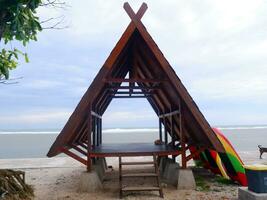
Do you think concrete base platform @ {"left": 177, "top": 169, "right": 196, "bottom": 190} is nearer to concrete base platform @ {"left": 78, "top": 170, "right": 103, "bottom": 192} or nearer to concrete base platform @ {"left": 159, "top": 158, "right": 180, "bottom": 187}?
concrete base platform @ {"left": 159, "top": 158, "right": 180, "bottom": 187}

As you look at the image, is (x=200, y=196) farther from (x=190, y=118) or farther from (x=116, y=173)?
(x=116, y=173)

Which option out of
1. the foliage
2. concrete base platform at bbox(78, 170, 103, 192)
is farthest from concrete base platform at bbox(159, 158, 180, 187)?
the foliage

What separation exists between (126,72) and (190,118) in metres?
4.34

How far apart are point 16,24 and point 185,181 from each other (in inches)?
252

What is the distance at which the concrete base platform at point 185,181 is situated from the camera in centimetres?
884

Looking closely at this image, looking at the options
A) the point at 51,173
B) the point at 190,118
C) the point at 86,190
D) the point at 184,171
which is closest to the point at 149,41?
the point at 190,118

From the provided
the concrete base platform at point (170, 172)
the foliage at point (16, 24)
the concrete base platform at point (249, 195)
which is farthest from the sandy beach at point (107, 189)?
the foliage at point (16, 24)

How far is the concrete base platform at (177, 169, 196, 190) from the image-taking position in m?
8.84

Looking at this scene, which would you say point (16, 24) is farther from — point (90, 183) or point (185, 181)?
point (185, 181)

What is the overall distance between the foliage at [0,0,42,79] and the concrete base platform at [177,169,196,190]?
5.64 metres

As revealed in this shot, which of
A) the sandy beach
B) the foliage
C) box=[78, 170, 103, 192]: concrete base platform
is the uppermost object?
the foliage

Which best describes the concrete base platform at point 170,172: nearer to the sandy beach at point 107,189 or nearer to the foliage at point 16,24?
the sandy beach at point 107,189

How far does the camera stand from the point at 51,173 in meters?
12.7

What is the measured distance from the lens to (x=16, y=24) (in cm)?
454
